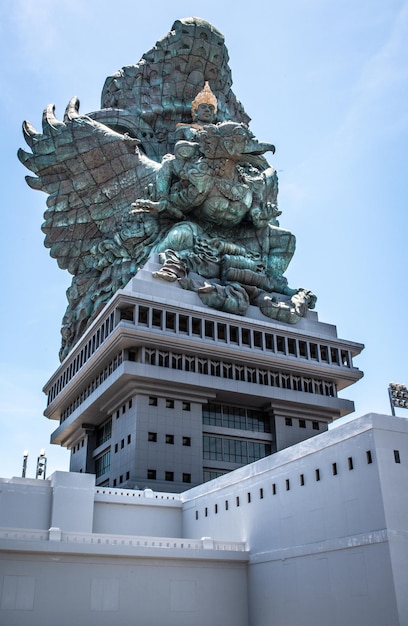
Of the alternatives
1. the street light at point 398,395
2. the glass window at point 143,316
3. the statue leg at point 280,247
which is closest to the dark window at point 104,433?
the glass window at point 143,316

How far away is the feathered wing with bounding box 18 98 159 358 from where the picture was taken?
200ft

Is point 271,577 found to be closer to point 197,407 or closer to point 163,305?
point 197,407

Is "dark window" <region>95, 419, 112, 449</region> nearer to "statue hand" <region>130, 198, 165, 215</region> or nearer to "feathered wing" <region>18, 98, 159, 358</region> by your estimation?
"feathered wing" <region>18, 98, 159, 358</region>

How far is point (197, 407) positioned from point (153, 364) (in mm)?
4871

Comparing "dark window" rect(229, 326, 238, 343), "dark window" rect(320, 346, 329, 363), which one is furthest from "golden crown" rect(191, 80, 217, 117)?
"dark window" rect(320, 346, 329, 363)

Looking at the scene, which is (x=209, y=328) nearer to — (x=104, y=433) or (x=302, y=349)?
(x=302, y=349)

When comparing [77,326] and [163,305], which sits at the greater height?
[77,326]

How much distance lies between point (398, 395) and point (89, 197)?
42411mm

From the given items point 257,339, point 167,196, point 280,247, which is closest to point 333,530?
point 257,339

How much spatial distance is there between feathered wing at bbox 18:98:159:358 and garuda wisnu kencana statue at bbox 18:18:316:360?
97 millimetres

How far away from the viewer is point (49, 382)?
65.9 m

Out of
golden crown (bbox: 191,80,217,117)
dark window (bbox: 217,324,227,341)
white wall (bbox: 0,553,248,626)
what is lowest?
white wall (bbox: 0,553,248,626)

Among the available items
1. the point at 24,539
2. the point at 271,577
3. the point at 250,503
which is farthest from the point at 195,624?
the point at 24,539

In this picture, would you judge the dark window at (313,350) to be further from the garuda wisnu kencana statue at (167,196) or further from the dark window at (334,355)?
the garuda wisnu kencana statue at (167,196)
